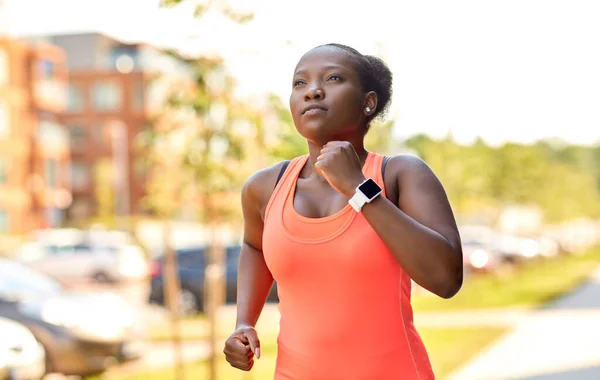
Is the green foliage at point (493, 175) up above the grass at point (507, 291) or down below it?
above

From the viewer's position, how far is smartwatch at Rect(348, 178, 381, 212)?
6.93ft

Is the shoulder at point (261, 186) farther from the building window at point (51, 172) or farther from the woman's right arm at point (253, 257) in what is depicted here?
the building window at point (51, 172)

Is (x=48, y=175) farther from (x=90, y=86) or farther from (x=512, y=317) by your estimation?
(x=512, y=317)

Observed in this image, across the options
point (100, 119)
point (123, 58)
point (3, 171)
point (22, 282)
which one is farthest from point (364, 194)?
point (123, 58)

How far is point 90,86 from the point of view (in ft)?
247

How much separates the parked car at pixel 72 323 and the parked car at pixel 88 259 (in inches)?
755

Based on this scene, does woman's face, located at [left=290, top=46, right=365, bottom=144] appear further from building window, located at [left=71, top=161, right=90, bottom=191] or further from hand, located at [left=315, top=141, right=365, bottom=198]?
building window, located at [left=71, top=161, right=90, bottom=191]

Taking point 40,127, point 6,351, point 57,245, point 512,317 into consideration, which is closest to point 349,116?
point 6,351

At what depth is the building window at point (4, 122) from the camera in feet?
170

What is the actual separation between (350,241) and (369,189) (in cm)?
12

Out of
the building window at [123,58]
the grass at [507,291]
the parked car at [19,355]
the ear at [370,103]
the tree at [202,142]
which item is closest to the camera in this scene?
the ear at [370,103]

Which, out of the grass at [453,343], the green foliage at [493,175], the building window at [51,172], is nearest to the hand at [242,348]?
the grass at [453,343]

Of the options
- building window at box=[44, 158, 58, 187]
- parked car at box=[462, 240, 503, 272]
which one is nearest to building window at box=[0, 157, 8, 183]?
building window at box=[44, 158, 58, 187]

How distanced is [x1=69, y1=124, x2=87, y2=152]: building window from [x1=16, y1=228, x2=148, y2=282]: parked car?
4242 cm
